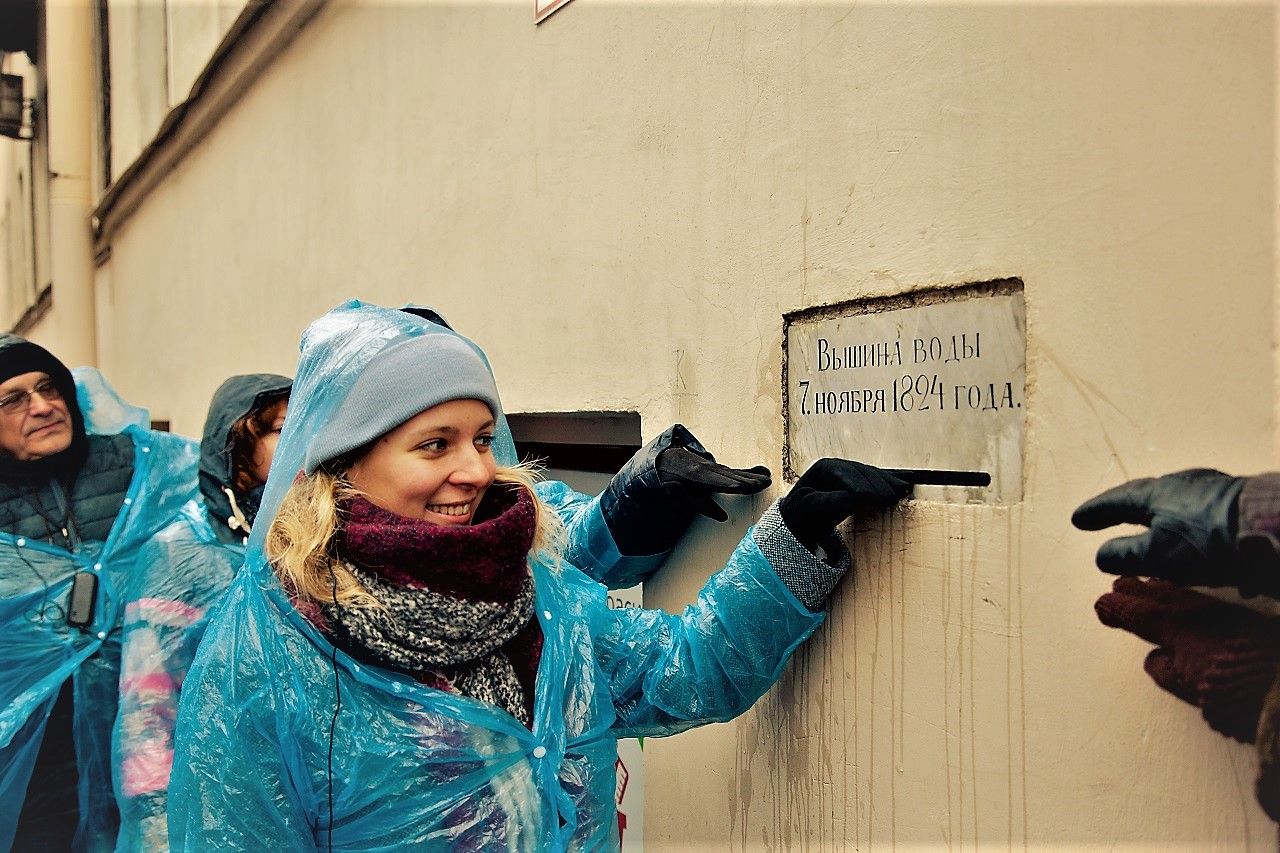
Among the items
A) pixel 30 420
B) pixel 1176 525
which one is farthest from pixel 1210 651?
pixel 30 420

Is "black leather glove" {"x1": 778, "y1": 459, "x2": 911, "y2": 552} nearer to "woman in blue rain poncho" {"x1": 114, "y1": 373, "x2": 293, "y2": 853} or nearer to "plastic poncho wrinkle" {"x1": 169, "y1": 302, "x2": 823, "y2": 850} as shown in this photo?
"plastic poncho wrinkle" {"x1": 169, "y1": 302, "x2": 823, "y2": 850}

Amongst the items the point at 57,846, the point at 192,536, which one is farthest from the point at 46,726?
the point at 192,536

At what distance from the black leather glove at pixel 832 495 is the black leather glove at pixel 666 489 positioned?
213 mm

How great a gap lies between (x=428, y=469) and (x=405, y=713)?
366mm

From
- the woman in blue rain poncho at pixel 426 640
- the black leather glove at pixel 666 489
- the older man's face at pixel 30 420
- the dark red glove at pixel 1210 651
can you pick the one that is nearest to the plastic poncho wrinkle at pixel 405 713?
the woman in blue rain poncho at pixel 426 640

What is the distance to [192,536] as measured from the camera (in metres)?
2.79

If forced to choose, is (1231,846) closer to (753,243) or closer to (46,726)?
(753,243)

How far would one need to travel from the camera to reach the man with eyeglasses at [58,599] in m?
2.86

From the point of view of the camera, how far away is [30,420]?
304 centimetres

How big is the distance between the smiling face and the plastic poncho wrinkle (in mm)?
115

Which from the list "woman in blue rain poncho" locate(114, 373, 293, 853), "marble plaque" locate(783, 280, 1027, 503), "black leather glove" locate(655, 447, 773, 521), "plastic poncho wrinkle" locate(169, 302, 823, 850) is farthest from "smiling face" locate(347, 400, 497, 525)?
"woman in blue rain poncho" locate(114, 373, 293, 853)

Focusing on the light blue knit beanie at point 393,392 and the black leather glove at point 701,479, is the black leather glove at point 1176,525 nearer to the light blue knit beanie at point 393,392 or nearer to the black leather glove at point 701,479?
the black leather glove at point 701,479

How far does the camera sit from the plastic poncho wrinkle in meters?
1.51

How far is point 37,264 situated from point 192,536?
32.7ft
